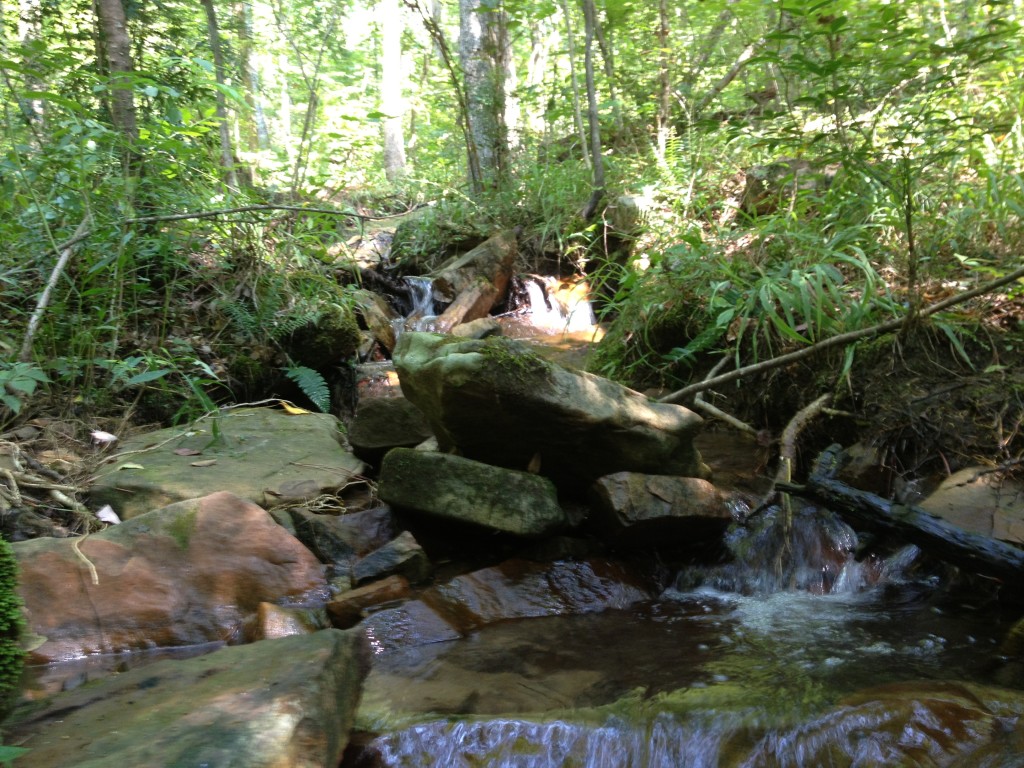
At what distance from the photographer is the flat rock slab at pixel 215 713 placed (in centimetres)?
156

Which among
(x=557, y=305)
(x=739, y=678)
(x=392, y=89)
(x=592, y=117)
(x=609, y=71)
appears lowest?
(x=739, y=678)

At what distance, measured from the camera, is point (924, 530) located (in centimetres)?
264

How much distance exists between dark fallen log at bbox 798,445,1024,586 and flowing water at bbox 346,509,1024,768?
245 mm

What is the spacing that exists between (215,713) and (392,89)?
15.8m

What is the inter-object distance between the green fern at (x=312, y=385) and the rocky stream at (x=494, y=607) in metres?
0.61

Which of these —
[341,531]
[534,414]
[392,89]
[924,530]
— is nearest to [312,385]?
[341,531]

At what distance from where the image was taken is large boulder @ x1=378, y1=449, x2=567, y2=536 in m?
3.13

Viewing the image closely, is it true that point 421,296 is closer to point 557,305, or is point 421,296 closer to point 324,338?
point 557,305

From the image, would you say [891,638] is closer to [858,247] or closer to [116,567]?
[858,247]

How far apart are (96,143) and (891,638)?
15.7ft

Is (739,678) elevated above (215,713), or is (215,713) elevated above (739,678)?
(215,713)

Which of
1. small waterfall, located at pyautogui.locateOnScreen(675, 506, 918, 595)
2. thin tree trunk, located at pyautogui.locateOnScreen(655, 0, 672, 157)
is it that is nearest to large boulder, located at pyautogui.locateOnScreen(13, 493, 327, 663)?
small waterfall, located at pyautogui.locateOnScreen(675, 506, 918, 595)

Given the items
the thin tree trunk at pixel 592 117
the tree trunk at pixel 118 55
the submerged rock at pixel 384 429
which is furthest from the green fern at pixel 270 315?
the thin tree trunk at pixel 592 117

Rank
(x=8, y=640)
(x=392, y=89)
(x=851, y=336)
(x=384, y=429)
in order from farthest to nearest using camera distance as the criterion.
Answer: (x=392, y=89), (x=384, y=429), (x=851, y=336), (x=8, y=640)
